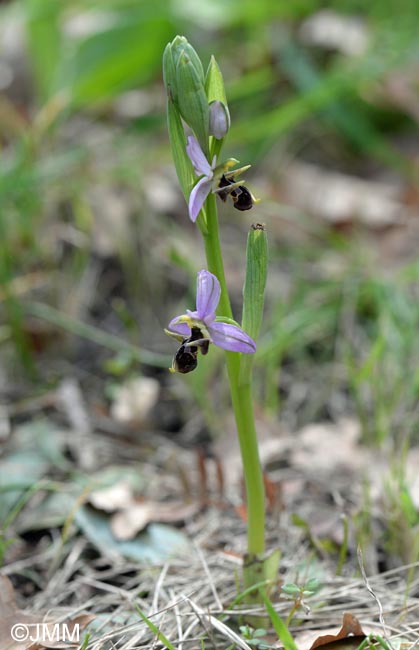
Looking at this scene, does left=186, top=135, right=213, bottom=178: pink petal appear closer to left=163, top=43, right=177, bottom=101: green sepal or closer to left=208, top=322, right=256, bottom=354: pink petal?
left=163, top=43, right=177, bottom=101: green sepal

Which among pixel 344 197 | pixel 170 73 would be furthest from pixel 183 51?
pixel 344 197

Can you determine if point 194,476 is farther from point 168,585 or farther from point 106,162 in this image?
point 106,162

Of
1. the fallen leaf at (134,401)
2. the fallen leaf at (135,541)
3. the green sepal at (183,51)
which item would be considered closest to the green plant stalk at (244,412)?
the green sepal at (183,51)

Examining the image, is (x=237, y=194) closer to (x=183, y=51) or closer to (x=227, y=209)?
(x=183, y=51)

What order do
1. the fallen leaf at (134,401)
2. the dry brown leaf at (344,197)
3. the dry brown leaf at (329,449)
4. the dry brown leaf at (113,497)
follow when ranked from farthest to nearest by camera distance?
the dry brown leaf at (344,197) < the fallen leaf at (134,401) < the dry brown leaf at (329,449) < the dry brown leaf at (113,497)

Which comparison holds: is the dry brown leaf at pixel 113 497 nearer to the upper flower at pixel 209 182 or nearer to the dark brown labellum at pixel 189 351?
the dark brown labellum at pixel 189 351

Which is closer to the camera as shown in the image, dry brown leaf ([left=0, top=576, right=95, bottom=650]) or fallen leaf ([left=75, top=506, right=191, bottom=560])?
dry brown leaf ([left=0, top=576, right=95, bottom=650])

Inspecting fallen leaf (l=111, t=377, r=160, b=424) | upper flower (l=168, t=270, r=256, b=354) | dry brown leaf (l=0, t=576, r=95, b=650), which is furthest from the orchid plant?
fallen leaf (l=111, t=377, r=160, b=424)
